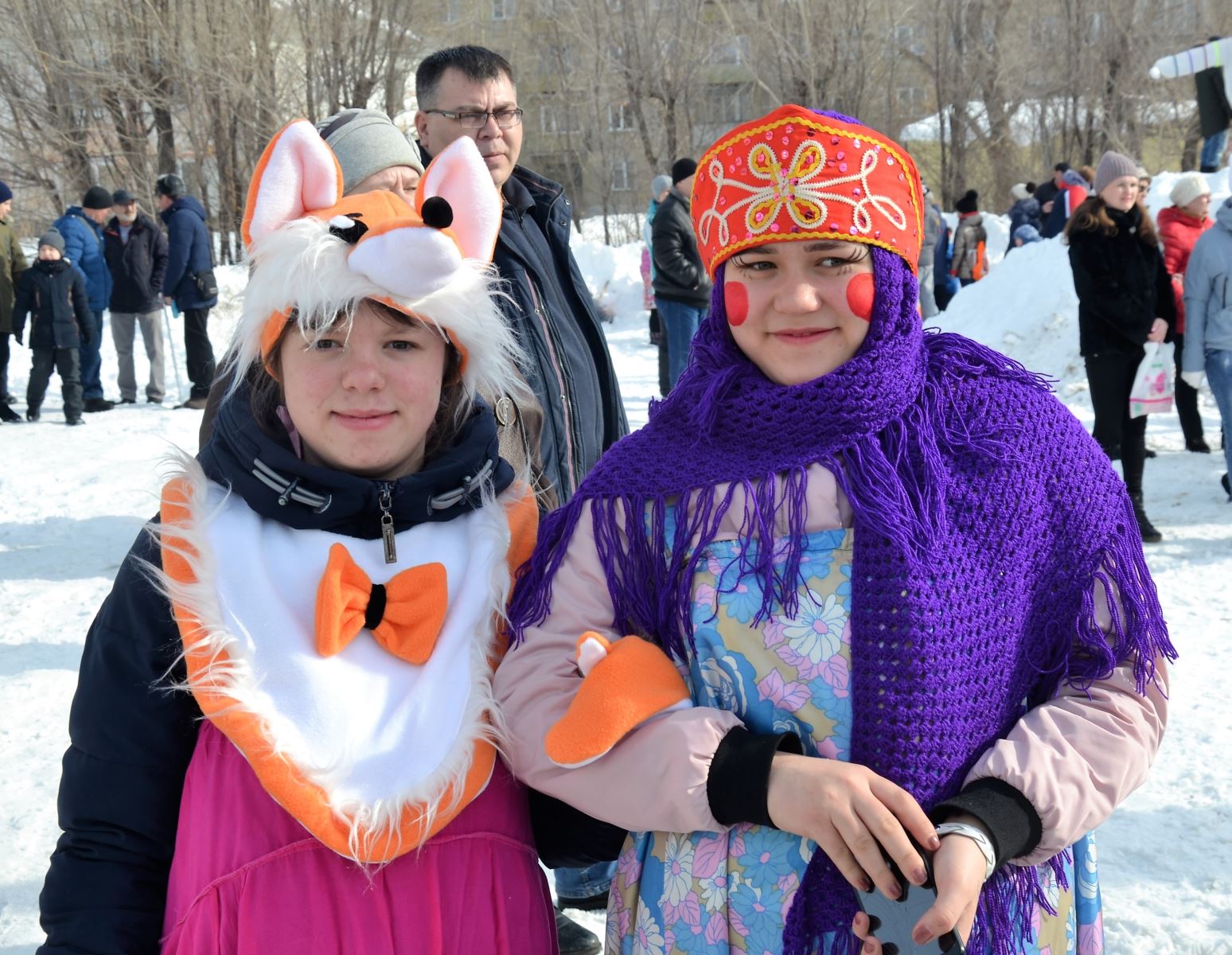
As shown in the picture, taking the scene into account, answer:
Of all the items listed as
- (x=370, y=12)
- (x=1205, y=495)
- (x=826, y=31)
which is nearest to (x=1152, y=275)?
(x=1205, y=495)

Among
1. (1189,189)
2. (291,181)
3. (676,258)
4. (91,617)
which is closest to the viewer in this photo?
(291,181)

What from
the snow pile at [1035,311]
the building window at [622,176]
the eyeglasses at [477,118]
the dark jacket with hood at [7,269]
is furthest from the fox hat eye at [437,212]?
the building window at [622,176]

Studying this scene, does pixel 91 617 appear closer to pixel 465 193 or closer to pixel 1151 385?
pixel 465 193

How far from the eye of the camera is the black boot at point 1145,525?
19.4 ft

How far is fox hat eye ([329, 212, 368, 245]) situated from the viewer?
1586 millimetres

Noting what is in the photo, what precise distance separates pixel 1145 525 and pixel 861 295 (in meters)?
5.09

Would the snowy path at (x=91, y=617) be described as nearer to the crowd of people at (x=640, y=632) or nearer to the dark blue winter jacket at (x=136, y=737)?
the dark blue winter jacket at (x=136, y=737)

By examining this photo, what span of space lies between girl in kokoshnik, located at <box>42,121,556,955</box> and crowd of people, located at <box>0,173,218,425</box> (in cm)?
849

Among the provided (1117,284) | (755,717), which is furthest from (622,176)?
(755,717)

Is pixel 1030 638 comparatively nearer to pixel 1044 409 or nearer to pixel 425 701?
pixel 1044 409

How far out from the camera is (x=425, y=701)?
1.54m

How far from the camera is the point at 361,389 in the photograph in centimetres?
158

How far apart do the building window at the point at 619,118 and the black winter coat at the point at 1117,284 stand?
69.9ft

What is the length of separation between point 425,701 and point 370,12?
65.3ft
